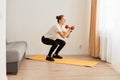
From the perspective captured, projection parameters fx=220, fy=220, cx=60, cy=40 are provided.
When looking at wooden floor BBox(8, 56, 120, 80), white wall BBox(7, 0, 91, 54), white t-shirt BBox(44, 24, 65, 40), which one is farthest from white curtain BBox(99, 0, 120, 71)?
white t-shirt BBox(44, 24, 65, 40)

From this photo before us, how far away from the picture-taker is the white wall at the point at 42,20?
5.63 m

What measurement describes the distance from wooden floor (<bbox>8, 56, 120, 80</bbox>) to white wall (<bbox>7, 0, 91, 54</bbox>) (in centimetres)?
115

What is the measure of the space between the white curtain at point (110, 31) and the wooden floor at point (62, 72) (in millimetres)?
244

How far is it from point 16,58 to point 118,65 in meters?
1.94

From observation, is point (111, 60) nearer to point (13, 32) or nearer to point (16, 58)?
point (16, 58)

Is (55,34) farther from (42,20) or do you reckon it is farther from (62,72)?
(62,72)

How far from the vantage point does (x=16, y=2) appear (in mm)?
5570

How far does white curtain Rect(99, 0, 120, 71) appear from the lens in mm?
4309

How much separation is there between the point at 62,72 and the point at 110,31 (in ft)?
4.76

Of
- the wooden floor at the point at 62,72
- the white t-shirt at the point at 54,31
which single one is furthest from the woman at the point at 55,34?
the wooden floor at the point at 62,72
